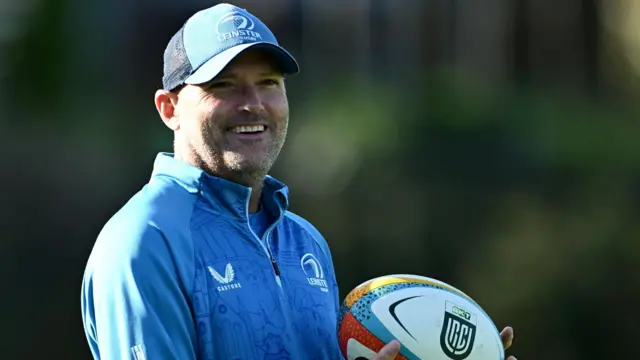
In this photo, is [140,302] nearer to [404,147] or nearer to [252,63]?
[252,63]

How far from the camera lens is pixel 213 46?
238 centimetres

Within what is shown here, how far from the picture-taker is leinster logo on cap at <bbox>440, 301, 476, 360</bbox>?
2.32 meters

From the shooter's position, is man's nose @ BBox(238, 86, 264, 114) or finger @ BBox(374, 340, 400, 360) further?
man's nose @ BBox(238, 86, 264, 114)

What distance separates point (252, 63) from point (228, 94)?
0.34 feet

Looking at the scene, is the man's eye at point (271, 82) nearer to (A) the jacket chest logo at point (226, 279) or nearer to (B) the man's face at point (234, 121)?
(B) the man's face at point (234, 121)

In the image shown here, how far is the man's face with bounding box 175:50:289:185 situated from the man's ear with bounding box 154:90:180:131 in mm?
53

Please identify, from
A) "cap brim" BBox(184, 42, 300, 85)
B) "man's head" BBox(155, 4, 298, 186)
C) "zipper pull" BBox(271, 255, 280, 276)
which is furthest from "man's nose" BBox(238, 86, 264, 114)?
"zipper pull" BBox(271, 255, 280, 276)

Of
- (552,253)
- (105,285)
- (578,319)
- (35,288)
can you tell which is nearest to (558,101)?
(552,253)

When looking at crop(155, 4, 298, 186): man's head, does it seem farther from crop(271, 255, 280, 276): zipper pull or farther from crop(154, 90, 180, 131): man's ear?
crop(271, 255, 280, 276): zipper pull

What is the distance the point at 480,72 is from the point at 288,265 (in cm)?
477

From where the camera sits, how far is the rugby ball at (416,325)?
2.32 metres

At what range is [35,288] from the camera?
6.15 m

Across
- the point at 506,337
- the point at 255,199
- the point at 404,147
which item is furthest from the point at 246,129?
the point at 404,147

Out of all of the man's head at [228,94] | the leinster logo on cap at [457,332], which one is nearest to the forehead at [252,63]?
the man's head at [228,94]
